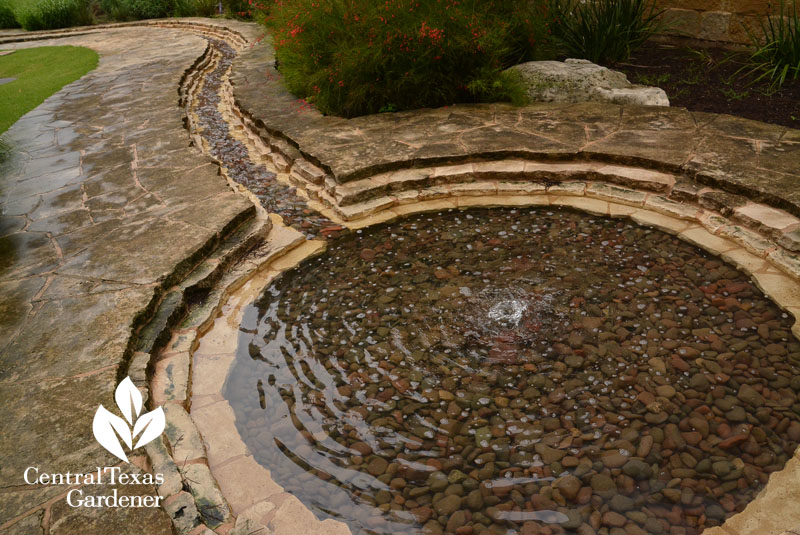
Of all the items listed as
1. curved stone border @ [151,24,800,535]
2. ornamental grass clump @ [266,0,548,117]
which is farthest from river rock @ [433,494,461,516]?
ornamental grass clump @ [266,0,548,117]

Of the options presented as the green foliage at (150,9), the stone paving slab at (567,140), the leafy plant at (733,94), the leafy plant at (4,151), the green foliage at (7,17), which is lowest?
the leafy plant at (733,94)

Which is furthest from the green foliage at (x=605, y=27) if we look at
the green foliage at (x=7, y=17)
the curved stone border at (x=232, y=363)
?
the green foliage at (x=7, y=17)

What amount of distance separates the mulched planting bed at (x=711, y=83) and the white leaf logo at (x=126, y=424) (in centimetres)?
541

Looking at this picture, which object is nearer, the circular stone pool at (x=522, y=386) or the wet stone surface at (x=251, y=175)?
the circular stone pool at (x=522, y=386)

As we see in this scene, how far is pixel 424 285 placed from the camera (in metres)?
3.43

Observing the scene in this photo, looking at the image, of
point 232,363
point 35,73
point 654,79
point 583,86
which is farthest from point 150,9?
point 232,363

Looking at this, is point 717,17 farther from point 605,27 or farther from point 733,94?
point 733,94

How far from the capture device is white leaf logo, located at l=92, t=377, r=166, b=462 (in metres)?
2.34

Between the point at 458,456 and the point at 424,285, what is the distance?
4.26 feet

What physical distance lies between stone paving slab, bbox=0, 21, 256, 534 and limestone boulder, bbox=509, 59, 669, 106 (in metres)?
3.41

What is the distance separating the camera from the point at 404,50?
5.36 m

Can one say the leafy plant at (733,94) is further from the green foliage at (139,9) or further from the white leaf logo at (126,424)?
the green foliage at (139,9)

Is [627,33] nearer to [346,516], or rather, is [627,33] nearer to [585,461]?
[585,461]

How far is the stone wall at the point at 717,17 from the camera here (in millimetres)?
5672
